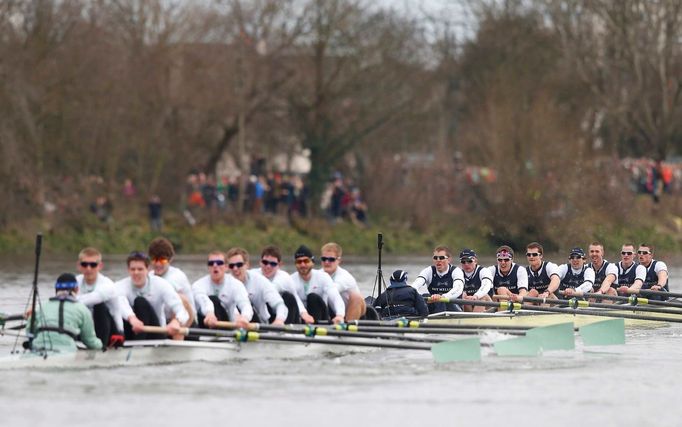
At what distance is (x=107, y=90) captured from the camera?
120 ft

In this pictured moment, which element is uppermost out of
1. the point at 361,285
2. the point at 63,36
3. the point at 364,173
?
the point at 63,36

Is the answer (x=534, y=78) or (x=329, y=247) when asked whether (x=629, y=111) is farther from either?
(x=329, y=247)

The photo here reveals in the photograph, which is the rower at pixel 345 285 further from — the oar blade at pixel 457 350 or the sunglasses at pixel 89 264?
the sunglasses at pixel 89 264

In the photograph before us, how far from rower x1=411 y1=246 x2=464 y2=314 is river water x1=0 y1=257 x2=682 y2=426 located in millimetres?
2533

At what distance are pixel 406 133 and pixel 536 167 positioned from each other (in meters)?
6.09

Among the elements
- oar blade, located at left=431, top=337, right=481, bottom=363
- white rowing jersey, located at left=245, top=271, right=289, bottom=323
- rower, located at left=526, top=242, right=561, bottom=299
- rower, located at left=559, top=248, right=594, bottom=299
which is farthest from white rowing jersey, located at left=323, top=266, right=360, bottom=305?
rower, located at left=559, top=248, right=594, bottom=299

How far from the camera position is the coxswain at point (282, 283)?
1753 centimetres

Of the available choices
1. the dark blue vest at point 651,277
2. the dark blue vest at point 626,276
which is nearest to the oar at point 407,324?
the dark blue vest at point 626,276

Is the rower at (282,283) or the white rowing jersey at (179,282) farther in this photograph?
the rower at (282,283)

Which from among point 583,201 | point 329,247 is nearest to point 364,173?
point 583,201

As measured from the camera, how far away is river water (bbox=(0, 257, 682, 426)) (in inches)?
528

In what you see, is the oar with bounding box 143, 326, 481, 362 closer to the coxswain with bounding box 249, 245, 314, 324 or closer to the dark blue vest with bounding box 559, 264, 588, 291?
the coxswain with bounding box 249, 245, 314, 324

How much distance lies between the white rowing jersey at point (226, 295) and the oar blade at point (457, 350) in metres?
1.99

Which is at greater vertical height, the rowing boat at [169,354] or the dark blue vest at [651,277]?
the dark blue vest at [651,277]
